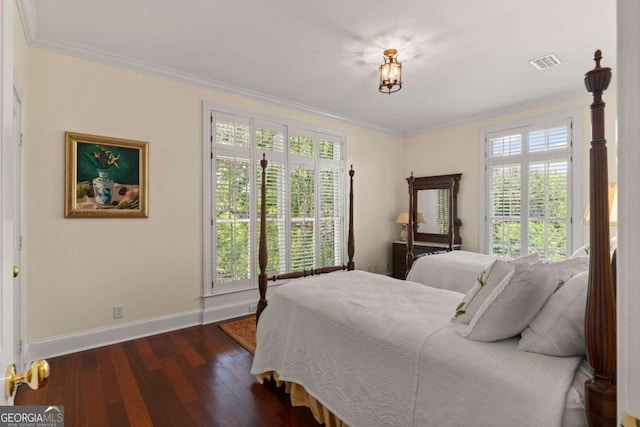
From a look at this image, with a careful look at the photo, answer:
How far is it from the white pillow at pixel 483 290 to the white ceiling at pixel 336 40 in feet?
6.18

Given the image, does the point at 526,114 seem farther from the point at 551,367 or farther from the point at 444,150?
the point at 551,367

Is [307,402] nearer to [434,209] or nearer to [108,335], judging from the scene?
[108,335]

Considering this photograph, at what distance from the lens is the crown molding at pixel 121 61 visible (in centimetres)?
242

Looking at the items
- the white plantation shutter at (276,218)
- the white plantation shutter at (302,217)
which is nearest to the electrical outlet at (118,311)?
the white plantation shutter at (276,218)

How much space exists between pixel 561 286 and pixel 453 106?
11.9 ft

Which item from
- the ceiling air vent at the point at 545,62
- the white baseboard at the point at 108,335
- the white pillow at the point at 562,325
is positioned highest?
the ceiling air vent at the point at 545,62

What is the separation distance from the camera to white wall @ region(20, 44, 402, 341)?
8.98ft

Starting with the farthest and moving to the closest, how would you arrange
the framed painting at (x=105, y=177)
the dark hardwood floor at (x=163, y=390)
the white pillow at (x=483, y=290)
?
the framed painting at (x=105, y=177) < the dark hardwood floor at (x=163, y=390) < the white pillow at (x=483, y=290)

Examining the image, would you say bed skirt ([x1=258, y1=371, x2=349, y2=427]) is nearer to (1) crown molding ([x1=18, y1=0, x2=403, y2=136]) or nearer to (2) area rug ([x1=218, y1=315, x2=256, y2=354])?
(2) area rug ([x1=218, y1=315, x2=256, y2=354])

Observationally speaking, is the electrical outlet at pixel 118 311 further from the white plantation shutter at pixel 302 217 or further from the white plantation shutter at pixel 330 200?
the white plantation shutter at pixel 330 200

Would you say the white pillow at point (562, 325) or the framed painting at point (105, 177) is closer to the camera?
the white pillow at point (562, 325)

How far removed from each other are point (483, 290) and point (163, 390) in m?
2.22

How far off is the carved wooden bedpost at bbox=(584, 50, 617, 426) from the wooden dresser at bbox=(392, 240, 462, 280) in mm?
4165

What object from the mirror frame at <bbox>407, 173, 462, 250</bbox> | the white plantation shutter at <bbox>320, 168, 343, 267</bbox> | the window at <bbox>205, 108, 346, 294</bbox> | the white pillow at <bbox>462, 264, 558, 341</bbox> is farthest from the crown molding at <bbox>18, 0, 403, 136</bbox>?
the white pillow at <bbox>462, 264, 558, 341</bbox>
